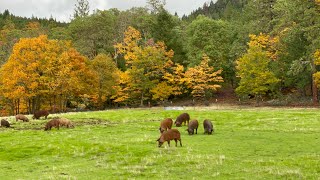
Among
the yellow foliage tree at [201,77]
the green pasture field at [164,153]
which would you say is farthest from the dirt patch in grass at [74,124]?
the yellow foliage tree at [201,77]

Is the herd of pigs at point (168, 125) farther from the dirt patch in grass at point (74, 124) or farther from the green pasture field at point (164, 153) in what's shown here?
the dirt patch in grass at point (74, 124)

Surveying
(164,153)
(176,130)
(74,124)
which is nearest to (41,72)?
(74,124)

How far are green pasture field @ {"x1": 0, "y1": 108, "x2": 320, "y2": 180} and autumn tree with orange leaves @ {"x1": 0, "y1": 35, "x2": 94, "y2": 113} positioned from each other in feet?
88.8

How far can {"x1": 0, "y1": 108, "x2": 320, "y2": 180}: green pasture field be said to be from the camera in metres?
18.0

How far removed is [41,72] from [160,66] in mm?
25770

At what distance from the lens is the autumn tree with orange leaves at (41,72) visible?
6556 centimetres

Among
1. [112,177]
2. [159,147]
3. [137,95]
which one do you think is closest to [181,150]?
[159,147]

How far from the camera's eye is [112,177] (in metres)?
17.8

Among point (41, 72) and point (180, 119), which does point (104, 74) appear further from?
point (180, 119)

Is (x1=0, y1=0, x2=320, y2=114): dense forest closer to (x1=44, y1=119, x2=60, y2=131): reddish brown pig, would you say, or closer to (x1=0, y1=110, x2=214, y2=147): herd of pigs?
(x1=0, y1=110, x2=214, y2=147): herd of pigs

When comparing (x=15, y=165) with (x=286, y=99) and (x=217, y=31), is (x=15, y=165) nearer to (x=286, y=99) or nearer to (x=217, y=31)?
(x=286, y=99)

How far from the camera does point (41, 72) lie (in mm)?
68500

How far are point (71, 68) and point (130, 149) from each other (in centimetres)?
4820

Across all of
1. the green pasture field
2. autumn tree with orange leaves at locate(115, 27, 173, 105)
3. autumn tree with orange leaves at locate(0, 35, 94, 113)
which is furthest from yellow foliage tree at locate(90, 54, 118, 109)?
the green pasture field
